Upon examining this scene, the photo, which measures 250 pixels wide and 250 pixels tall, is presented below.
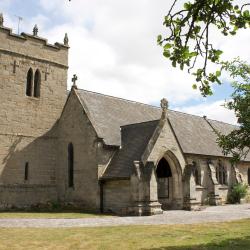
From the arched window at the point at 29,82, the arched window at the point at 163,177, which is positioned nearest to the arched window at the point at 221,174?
the arched window at the point at 163,177

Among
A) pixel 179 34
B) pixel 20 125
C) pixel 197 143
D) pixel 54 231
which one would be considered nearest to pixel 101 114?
A: pixel 20 125

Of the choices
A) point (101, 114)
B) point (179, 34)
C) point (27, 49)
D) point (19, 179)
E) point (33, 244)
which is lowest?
point (33, 244)

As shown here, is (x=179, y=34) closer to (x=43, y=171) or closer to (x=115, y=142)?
(x=115, y=142)

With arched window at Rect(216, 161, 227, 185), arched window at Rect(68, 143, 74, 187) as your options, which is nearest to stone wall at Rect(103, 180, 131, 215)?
arched window at Rect(68, 143, 74, 187)

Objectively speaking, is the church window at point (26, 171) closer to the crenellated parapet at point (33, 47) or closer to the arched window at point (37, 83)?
the arched window at point (37, 83)

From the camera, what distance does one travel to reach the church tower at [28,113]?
2636 cm

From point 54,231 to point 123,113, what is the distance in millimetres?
16728

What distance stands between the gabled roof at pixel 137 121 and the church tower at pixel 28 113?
271 centimetres

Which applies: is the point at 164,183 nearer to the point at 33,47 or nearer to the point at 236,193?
the point at 236,193

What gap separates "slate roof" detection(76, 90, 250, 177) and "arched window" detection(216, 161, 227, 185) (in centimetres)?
132

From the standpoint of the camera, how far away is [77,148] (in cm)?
2720

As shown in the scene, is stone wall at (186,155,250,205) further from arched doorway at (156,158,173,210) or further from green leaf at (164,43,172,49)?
green leaf at (164,43,172,49)

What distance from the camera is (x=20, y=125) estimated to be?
2714cm

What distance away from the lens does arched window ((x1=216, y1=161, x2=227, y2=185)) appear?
3350cm
